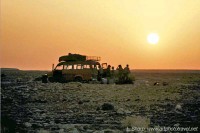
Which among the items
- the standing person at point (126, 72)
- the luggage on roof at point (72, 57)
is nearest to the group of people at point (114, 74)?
the standing person at point (126, 72)

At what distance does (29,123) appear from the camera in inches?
424

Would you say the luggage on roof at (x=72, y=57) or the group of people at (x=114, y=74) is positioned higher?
the luggage on roof at (x=72, y=57)

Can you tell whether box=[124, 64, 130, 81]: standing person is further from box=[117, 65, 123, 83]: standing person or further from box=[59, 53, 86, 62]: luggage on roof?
box=[59, 53, 86, 62]: luggage on roof

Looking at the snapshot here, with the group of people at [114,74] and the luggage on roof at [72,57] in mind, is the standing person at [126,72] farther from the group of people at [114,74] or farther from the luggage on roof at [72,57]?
the luggage on roof at [72,57]

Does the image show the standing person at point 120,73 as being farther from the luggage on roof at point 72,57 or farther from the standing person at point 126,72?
the luggage on roof at point 72,57

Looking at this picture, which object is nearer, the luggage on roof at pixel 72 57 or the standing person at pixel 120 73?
the standing person at pixel 120 73

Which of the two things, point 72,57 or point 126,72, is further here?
point 72,57

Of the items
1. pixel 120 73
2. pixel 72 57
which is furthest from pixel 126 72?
pixel 72 57

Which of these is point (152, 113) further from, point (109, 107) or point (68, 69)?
point (68, 69)

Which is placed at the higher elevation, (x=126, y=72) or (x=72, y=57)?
(x=72, y=57)

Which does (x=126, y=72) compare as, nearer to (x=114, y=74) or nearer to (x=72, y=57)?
(x=114, y=74)

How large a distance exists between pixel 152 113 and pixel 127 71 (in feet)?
64.3

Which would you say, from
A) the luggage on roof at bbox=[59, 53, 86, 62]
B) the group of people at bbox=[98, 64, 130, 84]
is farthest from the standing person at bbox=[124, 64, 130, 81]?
the luggage on roof at bbox=[59, 53, 86, 62]

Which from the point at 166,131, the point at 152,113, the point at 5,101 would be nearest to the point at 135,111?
the point at 152,113
